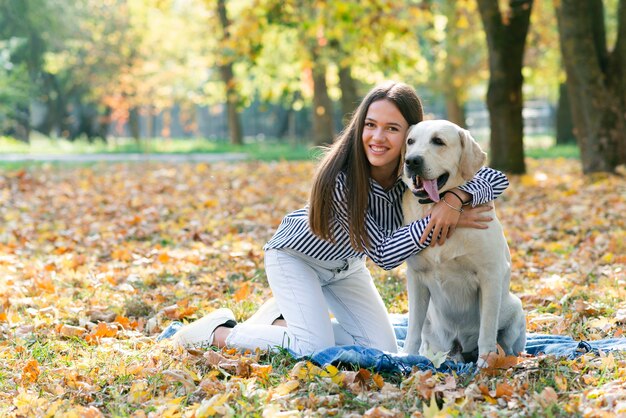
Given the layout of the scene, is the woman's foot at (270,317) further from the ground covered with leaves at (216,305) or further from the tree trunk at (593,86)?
the tree trunk at (593,86)

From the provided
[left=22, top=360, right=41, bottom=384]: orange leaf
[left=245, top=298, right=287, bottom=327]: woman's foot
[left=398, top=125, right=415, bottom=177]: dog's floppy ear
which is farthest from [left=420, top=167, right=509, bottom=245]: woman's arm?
[left=22, top=360, right=41, bottom=384]: orange leaf

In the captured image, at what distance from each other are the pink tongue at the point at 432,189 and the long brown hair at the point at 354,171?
399mm

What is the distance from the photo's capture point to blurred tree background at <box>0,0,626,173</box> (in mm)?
11836

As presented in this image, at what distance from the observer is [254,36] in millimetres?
13617

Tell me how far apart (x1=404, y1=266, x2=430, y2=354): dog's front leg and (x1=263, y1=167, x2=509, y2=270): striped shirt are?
0.19m

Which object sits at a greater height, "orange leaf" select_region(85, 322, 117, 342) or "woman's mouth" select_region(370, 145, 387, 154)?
"woman's mouth" select_region(370, 145, 387, 154)

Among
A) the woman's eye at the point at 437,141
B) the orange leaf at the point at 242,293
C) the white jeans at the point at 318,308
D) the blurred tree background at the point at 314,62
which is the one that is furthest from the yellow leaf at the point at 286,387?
the blurred tree background at the point at 314,62

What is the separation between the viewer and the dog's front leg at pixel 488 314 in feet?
12.9

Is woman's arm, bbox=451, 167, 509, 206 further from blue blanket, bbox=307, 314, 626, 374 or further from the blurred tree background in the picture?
the blurred tree background

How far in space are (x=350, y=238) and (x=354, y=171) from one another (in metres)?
0.37

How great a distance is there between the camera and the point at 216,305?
224 inches

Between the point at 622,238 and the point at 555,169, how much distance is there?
7.17 metres

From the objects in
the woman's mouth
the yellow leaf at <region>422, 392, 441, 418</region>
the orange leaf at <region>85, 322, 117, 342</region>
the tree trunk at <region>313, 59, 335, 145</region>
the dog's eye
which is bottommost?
the orange leaf at <region>85, 322, 117, 342</region>

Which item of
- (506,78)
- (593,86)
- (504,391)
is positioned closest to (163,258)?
(504,391)
